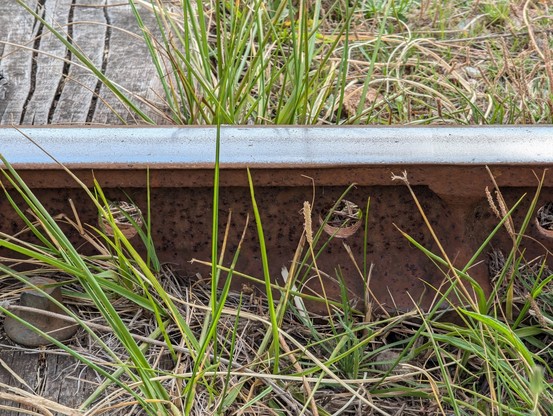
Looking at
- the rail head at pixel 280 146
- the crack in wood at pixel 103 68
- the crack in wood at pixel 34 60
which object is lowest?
the crack in wood at pixel 103 68

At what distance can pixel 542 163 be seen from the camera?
1821mm

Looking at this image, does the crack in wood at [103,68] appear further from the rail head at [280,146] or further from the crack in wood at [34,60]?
the rail head at [280,146]

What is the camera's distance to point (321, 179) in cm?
187

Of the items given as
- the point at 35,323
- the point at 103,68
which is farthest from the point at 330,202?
the point at 103,68

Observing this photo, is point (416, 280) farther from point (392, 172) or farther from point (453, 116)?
point (453, 116)

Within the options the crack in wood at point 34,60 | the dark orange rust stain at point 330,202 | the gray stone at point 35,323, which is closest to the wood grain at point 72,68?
the crack in wood at point 34,60

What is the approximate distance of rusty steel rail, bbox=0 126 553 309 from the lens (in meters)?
1.83

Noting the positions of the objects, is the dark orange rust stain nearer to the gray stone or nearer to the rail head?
the rail head

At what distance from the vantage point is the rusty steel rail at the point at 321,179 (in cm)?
183

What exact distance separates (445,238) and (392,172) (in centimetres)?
24

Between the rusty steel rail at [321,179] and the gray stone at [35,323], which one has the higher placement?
the rusty steel rail at [321,179]

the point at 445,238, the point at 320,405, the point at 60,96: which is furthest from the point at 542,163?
the point at 60,96

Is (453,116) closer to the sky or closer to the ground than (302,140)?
closer to the ground

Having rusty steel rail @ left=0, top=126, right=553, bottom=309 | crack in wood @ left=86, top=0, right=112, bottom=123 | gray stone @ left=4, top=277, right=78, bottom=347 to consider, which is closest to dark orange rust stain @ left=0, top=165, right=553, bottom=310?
rusty steel rail @ left=0, top=126, right=553, bottom=309
